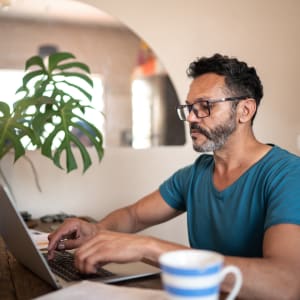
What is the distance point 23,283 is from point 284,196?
637 millimetres

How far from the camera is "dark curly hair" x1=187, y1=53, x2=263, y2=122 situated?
1422 millimetres

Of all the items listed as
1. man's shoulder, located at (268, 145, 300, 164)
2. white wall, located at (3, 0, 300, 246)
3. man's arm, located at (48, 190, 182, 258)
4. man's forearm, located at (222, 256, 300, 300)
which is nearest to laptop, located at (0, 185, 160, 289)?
man's forearm, located at (222, 256, 300, 300)

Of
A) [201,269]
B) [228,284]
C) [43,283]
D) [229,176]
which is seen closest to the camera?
[201,269]

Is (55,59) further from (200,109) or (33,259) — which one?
(33,259)

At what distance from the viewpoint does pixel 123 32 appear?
Answer: 7.89 feet

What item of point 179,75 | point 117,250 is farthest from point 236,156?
point 179,75

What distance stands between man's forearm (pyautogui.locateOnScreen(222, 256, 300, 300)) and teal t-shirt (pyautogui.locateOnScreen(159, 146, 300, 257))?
0.14 meters

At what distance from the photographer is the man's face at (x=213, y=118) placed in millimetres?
1401

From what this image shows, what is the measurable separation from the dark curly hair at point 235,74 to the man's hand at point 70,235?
23.2 inches

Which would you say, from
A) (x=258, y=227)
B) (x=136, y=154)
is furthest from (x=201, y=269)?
(x=136, y=154)

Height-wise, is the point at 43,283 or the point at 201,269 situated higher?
the point at 201,269

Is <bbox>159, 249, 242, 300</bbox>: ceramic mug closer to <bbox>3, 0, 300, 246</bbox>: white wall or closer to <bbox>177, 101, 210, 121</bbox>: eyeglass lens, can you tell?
<bbox>177, 101, 210, 121</bbox>: eyeglass lens

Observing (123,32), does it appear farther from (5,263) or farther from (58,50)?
(5,263)

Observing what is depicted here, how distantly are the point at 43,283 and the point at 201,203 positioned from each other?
583 millimetres
